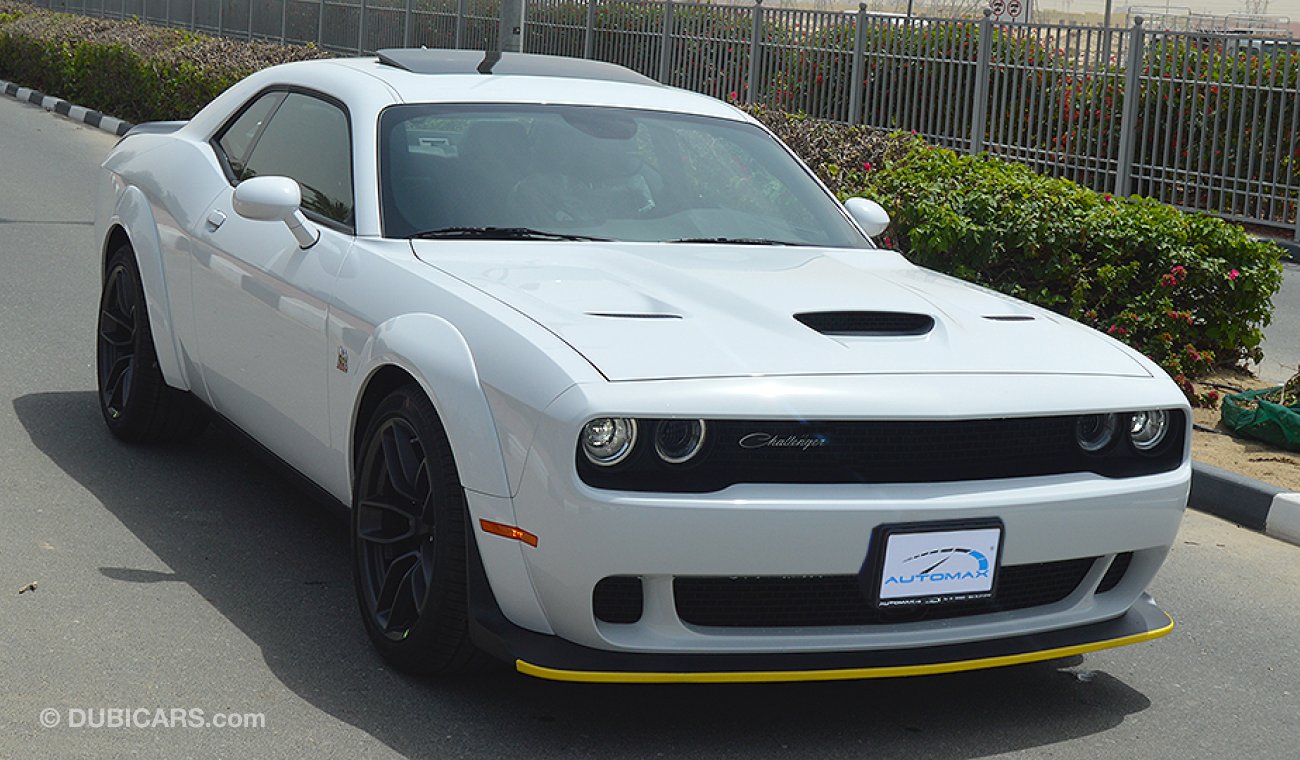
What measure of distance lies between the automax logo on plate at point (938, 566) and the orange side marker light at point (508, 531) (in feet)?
2.46

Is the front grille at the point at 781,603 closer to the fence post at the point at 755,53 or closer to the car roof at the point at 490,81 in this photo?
the car roof at the point at 490,81

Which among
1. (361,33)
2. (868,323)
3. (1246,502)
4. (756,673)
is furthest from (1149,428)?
(361,33)

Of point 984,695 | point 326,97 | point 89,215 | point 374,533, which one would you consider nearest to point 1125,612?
point 984,695

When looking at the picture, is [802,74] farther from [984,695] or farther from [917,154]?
[984,695]

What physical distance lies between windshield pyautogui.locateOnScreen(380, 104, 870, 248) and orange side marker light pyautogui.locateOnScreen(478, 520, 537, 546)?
3.98 ft

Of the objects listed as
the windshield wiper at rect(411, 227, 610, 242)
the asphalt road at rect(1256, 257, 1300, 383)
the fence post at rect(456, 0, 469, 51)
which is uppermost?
the fence post at rect(456, 0, 469, 51)

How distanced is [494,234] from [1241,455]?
3.71 meters

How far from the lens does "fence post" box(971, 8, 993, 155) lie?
1802 centimetres

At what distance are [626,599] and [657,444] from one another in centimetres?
35

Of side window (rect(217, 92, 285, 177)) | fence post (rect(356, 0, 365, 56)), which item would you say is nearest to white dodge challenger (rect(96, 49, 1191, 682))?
side window (rect(217, 92, 285, 177))

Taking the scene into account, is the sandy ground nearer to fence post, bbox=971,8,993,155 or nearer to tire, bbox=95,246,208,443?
tire, bbox=95,246,208,443

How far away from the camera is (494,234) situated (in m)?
4.75

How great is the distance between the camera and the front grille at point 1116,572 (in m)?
4.15

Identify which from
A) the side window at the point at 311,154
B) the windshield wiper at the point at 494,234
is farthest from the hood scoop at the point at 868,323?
the side window at the point at 311,154
